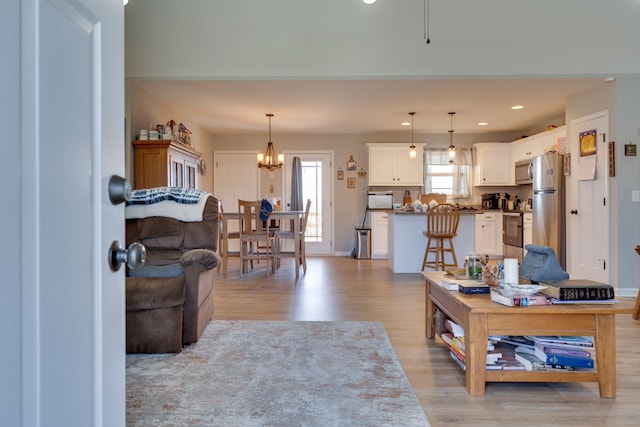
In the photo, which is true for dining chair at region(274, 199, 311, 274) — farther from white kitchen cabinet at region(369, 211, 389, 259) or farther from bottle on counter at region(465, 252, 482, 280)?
bottle on counter at region(465, 252, 482, 280)

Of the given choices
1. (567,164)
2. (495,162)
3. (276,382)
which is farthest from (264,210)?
(495,162)

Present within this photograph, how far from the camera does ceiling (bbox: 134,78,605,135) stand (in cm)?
493

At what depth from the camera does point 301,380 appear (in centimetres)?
228

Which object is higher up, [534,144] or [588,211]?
[534,144]

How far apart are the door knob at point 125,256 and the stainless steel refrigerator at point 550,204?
238 inches

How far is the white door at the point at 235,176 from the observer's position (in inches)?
329

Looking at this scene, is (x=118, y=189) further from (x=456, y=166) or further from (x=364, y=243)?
(x=456, y=166)

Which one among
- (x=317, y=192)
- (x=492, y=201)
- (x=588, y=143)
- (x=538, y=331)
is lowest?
(x=538, y=331)

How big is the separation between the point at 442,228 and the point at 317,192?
11.0ft

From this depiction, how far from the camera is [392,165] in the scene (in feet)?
26.3

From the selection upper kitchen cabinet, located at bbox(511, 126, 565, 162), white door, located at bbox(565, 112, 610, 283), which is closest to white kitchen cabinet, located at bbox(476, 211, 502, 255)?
upper kitchen cabinet, located at bbox(511, 126, 565, 162)

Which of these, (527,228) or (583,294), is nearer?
(583,294)

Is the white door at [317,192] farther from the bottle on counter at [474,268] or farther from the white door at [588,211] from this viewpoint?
the bottle on counter at [474,268]
